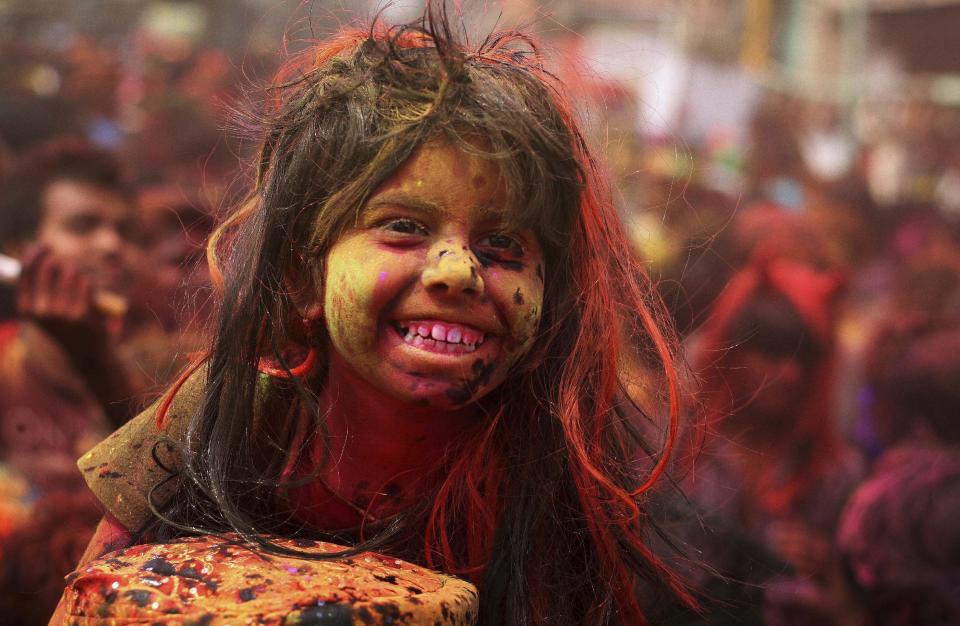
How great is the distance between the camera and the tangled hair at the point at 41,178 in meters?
3.53

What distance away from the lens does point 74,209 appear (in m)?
3.46

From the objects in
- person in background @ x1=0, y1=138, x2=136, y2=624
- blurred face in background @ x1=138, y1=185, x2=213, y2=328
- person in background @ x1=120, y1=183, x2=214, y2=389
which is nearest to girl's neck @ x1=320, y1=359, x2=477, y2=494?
person in background @ x1=120, y1=183, x2=214, y2=389

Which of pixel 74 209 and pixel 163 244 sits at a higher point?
pixel 74 209

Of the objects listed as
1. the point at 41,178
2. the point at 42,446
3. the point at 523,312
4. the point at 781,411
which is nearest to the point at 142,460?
the point at 523,312

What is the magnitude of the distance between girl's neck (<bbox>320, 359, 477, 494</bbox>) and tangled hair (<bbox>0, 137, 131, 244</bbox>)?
7.09ft

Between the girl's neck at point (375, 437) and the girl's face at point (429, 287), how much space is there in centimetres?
10

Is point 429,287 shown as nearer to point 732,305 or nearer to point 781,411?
point 732,305

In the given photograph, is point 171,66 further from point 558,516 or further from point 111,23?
point 558,516

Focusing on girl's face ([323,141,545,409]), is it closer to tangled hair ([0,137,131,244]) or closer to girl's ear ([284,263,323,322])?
girl's ear ([284,263,323,322])

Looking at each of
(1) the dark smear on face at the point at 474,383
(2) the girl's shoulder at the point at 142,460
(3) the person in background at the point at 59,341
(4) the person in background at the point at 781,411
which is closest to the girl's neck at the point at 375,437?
(1) the dark smear on face at the point at 474,383

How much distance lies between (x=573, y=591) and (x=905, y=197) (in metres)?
3.46

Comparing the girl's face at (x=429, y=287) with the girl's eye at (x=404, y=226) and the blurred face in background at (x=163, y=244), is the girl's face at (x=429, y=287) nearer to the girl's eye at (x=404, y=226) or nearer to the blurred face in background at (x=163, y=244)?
the girl's eye at (x=404, y=226)

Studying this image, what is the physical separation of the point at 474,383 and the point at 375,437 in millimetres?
204

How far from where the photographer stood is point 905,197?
457 centimetres
